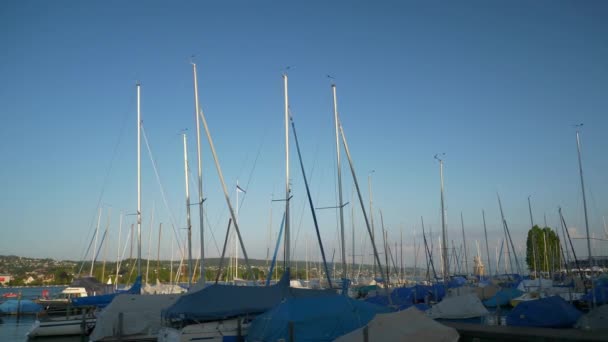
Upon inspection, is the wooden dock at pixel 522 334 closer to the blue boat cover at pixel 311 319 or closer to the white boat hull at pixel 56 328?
the blue boat cover at pixel 311 319

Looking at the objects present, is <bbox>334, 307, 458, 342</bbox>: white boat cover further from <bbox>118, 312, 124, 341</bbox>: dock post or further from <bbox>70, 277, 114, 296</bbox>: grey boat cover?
<bbox>70, 277, 114, 296</bbox>: grey boat cover

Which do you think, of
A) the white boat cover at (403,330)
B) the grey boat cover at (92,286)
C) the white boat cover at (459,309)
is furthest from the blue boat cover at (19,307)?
the white boat cover at (403,330)

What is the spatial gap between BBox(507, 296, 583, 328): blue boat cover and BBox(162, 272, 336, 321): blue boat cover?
1059cm

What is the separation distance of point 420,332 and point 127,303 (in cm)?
1721

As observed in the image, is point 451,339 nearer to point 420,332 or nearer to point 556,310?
point 420,332

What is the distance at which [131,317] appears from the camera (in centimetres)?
2738

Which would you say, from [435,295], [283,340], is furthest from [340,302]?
[435,295]

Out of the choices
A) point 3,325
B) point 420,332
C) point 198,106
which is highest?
point 198,106

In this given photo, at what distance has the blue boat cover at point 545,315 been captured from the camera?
23.5 meters

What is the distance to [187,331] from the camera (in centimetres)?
2130

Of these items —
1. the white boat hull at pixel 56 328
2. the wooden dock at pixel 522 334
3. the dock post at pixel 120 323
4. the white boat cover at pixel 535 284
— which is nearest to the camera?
the wooden dock at pixel 522 334

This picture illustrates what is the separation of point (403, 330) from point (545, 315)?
10.3 m

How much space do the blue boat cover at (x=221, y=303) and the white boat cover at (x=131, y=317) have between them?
17.1 feet

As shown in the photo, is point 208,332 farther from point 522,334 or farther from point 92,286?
point 92,286
